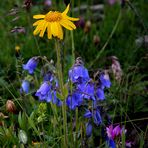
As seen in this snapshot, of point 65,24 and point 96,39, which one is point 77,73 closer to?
point 65,24

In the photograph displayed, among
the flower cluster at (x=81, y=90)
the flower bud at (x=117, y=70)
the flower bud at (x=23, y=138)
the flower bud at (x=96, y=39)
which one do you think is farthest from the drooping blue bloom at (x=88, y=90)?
the flower bud at (x=96, y=39)

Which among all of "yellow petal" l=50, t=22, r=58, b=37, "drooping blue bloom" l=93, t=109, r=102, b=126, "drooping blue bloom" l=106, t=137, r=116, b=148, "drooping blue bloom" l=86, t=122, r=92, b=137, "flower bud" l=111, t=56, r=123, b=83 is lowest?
"drooping blue bloom" l=106, t=137, r=116, b=148

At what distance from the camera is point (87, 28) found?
345 centimetres

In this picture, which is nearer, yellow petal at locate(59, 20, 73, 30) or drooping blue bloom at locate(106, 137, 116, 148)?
yellow petal at locate(59, 20, 73, 30)

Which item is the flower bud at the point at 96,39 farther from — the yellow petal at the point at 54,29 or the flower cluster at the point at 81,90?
the yellow petal at the point at 54,29

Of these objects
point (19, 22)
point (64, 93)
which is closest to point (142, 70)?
point (19, 22)

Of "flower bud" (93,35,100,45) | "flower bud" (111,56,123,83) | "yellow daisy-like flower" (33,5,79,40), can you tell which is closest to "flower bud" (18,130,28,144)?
"yellow daisy-like flower" (33,5,79,40)

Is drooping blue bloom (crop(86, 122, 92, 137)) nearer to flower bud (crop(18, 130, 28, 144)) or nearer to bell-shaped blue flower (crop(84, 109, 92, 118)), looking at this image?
bell-shaped blue flower (crop(84, 109, 92, 118))

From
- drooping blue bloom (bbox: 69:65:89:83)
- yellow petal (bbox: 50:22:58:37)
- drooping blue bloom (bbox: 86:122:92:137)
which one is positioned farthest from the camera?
drooping blue bloom (bbox: 86:122:92:137)

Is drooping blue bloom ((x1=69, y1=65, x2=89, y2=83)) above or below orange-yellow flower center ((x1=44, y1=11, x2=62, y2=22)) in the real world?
below

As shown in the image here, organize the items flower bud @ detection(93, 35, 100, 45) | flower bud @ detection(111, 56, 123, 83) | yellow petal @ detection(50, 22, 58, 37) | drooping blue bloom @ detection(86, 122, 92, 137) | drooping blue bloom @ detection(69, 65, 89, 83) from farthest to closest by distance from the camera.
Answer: flower bud @ detection(93, 35, 100, 45) < flower bud @ detection(111, 56, 123, 83) < drooping blue bloom @ detection(86, 122, 92, 137) < drooping blue bloom @ detection(69, 65, 89, 83) < yellow petal @ detection(50, 22, 58, 37)

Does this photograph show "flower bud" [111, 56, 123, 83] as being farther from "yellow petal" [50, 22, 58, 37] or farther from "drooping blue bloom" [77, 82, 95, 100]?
"yellow petal" [50, 22, 58, 37]

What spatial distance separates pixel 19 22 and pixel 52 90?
70.9 inches

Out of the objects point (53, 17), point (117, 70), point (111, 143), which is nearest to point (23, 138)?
point (111, 143)
